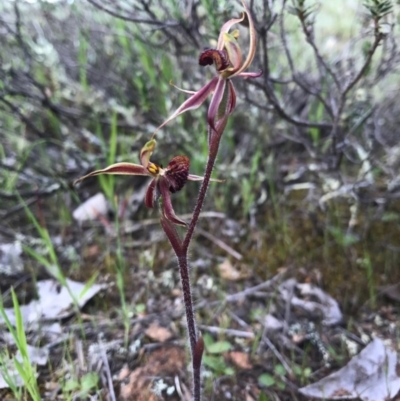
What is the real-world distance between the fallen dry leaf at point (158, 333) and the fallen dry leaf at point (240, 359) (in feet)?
0.76

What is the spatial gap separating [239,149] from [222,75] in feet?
4.91

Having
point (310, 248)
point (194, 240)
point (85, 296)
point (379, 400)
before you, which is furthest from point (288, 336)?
point (85, 296)

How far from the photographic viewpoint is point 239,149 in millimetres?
2352

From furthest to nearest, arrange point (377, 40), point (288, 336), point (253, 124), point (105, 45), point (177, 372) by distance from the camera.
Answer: point (105, 45) → point (253, 124) → point (288, 336) → point (177, 372) → point (377, 40)

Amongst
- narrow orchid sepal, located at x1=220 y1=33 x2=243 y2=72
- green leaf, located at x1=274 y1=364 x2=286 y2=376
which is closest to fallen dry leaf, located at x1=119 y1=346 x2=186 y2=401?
green leaf, located at x1=274 y1=364 x2=286 y2=376

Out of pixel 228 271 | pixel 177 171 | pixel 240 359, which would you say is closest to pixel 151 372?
pixel 240 359

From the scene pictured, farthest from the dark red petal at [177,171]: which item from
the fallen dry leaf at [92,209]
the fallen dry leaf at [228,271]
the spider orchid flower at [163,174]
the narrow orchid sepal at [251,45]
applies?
the fallen dry leaf at [92,209]

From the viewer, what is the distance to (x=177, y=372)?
53.9 inches

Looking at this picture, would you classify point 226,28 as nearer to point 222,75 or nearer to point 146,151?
point 222,75

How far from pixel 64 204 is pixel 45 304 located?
643 millimetres

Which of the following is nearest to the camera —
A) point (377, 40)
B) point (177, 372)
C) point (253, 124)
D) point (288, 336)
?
point (377, 40)

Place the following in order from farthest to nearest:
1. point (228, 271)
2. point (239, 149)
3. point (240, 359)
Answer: point (239, 149)
point (228, 271)
point (240, 359)

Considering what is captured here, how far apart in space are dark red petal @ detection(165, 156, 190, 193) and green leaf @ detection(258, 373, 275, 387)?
775 millimetres

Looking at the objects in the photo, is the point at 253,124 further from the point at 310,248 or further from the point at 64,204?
the point at 64,204
